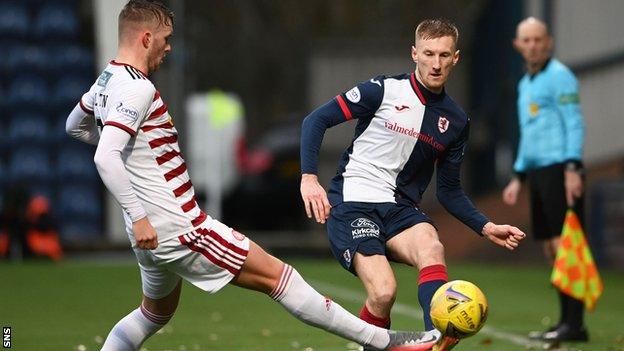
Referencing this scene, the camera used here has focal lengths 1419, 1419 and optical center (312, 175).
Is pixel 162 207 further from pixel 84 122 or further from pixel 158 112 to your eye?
pixel 84 122

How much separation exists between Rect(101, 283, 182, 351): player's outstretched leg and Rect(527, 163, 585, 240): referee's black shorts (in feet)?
11.5

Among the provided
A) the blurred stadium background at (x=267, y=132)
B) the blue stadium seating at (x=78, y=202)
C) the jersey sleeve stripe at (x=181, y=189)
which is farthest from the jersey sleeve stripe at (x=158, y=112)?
the blue stadium seating at (x=78, y=202)

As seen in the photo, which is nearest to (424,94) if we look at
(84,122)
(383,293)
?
(383,293)

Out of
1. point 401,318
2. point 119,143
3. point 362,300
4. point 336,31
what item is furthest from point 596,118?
point 119,143

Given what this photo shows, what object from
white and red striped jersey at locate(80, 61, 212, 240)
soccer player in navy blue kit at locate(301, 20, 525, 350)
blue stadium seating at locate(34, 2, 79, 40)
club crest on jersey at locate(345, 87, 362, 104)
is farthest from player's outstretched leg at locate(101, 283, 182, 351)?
blue stadium seating at locate(34, 2, 79, 40)

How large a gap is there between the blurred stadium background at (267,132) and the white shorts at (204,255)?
375 inches

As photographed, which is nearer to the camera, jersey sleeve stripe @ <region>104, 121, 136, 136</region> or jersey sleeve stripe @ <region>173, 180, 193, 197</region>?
jersey sleeve stripe @ <region>104, 121, 136, 136</region>

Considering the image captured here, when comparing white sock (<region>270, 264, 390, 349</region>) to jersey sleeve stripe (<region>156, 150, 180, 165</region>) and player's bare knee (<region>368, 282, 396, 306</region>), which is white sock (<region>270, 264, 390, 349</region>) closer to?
player's bare knee (<region>368, 282, 396, 306</region>)

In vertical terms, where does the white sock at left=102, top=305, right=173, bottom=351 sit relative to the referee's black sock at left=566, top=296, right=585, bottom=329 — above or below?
above

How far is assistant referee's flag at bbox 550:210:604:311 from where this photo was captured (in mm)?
9555

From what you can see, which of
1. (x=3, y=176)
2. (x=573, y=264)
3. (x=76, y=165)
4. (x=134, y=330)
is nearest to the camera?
(x=134, y=330)

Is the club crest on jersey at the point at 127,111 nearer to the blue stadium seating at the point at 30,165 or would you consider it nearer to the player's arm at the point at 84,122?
the player's arm at the point at 84,122

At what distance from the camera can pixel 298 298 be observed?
6758 mm

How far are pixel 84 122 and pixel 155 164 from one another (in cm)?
65
